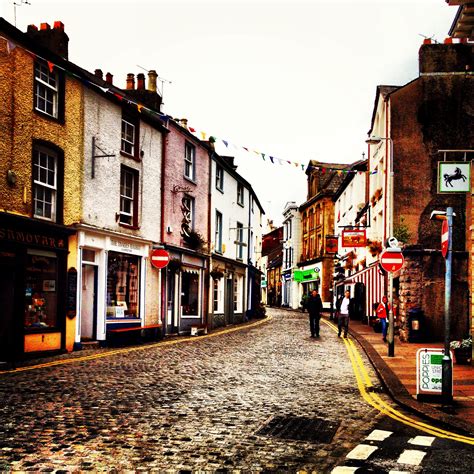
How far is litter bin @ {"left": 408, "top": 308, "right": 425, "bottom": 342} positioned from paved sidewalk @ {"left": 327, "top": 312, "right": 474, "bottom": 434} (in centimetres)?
227

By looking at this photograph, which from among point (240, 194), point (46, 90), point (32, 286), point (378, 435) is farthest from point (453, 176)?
point (240, 194)

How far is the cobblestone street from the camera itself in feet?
21.2

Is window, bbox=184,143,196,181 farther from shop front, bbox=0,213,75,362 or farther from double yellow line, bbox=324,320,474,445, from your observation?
double yellow line, bbox=324,320,474,445

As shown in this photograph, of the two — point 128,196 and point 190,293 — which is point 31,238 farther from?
point 190,293

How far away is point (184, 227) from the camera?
2708cm

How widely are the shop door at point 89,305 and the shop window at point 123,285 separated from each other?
623 mm

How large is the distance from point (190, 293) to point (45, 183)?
1188cm

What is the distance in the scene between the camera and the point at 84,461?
625 centimetres

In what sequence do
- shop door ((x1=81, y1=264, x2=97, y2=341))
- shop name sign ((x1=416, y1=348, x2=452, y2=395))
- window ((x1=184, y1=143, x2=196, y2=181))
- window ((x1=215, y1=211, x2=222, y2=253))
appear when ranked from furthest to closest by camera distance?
window ((x1=215, y1=211, x2=222, y2=253)) < window ((x1=184, y1=143, x2=196, y2=181)) < shop door ((x1=81, y1=264, x2=97, y2=341)) < shop name sign ((x1=416, y1=348, x2=452, y2=395))

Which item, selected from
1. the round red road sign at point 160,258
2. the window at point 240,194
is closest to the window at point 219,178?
the window at point 240,194

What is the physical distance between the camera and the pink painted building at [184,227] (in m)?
25.0

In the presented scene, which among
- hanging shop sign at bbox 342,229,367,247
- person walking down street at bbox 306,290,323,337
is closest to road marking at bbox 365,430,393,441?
person walking down street at bbox 306,290,323,337

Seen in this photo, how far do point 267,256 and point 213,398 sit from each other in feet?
283

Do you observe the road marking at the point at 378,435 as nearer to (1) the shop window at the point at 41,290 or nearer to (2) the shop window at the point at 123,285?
(1) the shop window at the point at 41,290
